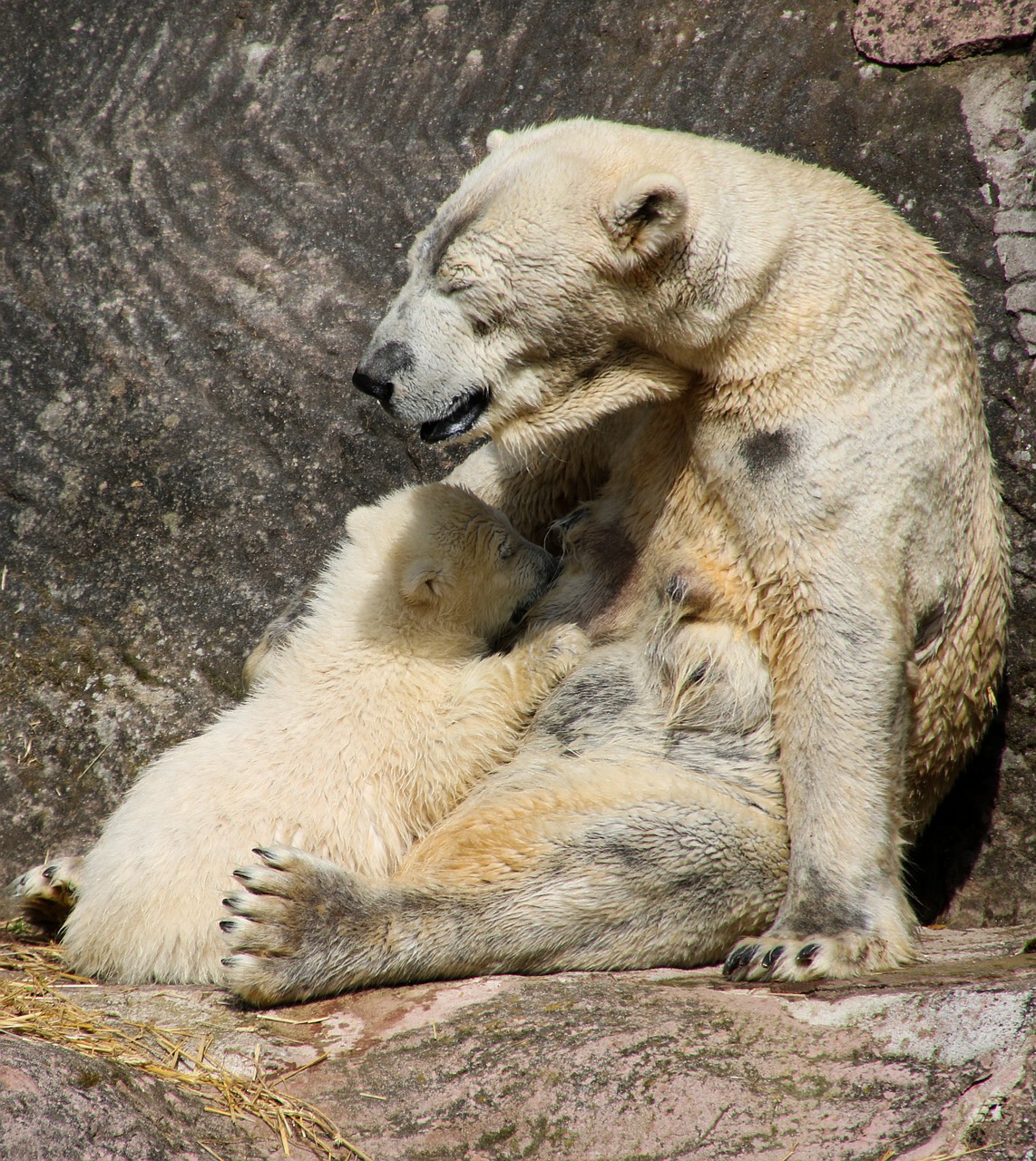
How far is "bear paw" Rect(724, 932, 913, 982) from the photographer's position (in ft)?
10.6

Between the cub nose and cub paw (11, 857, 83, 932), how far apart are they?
201 centimetres

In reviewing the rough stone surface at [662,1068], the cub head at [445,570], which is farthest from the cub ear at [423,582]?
the rough stone surface at [662,1068]

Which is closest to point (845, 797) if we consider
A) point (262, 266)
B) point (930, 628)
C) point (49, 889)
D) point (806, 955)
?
point (806, 955)

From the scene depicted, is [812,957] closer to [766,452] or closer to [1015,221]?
[766,452]

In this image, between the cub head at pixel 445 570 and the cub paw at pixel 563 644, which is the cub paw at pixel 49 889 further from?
the cub paw at pixel 563 644

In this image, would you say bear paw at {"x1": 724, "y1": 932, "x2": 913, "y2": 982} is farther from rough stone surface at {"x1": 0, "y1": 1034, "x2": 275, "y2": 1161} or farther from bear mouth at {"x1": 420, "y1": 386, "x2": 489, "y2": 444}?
bear mouth at {"x1": 420, "y1": 386, "x2": 489, "y2": 444}

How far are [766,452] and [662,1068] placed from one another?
1.73 m

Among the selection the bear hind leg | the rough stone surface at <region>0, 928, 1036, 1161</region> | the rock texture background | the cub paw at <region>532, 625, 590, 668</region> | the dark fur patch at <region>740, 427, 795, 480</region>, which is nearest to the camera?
the rough stone surface at <region>0, 928, 1036, 1161</region>

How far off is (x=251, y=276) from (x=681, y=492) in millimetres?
2613

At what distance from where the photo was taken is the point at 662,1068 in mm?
2830

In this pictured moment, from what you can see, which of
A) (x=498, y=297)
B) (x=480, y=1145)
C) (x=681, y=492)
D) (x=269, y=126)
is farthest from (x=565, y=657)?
(x=269, y=126)

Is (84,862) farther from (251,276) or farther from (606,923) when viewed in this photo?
(251,276)

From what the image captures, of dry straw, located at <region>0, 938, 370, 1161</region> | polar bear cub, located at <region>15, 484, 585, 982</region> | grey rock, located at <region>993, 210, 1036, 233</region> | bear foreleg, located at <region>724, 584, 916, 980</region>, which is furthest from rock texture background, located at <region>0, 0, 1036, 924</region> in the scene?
dry straw, located at <region>0, 938, 370, 1161</region>

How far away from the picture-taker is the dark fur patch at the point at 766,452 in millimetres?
3475
